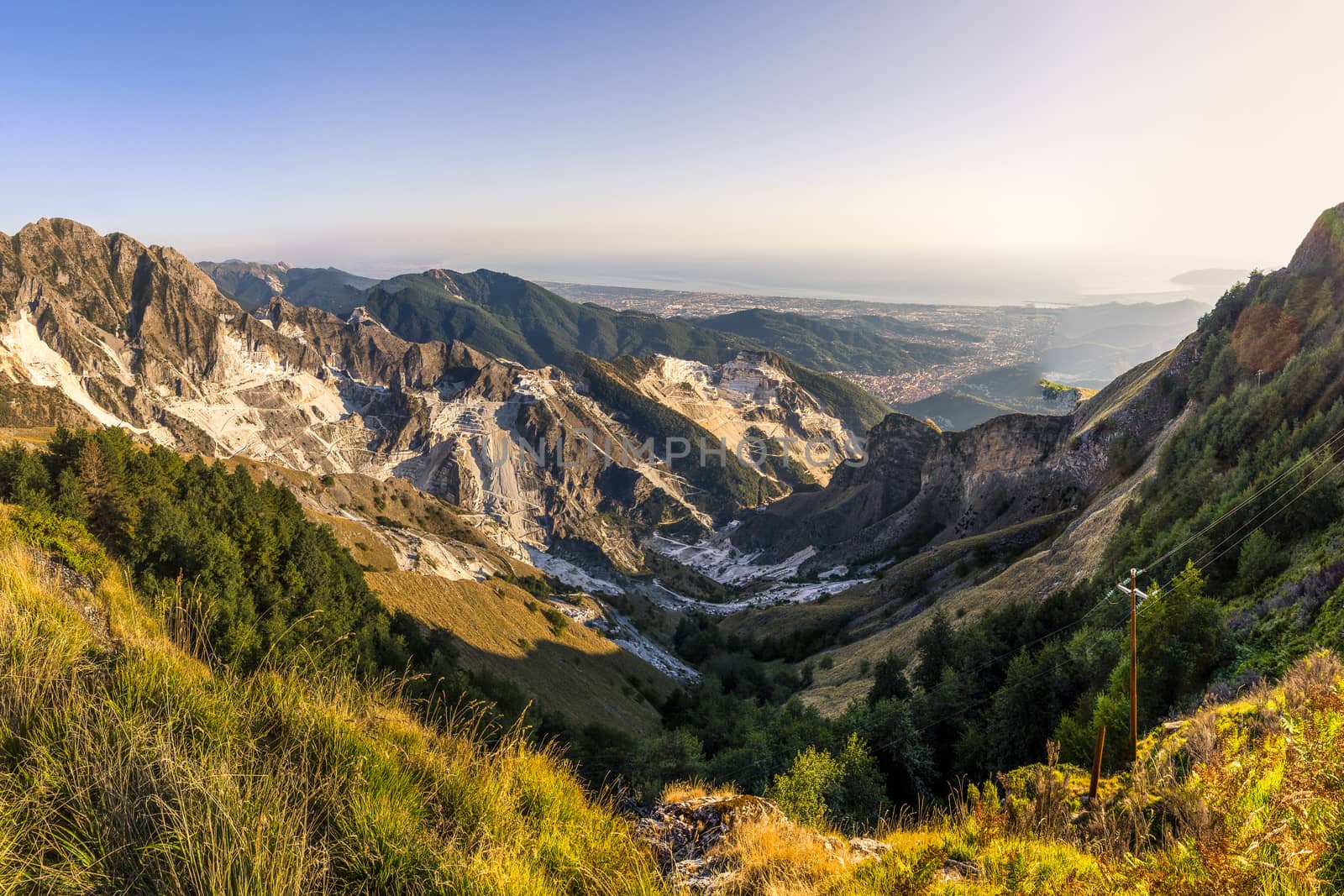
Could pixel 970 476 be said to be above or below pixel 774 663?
above

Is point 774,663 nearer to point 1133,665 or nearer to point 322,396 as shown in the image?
point 1133,665

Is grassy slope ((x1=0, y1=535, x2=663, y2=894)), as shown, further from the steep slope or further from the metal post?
the steep slope

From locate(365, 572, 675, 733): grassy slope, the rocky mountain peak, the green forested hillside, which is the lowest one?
locate(365, 572, 675, 733): grassy slope

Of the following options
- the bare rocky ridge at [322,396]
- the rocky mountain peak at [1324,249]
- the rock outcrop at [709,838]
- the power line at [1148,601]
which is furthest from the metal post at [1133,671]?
the bare rocky ridge at [322,396]

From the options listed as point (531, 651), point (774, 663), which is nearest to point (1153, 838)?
point (531, 651)

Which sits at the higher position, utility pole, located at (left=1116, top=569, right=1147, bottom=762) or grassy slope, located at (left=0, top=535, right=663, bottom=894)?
grassy slope, located at (left=0, top=535, right=663, bottom=894)

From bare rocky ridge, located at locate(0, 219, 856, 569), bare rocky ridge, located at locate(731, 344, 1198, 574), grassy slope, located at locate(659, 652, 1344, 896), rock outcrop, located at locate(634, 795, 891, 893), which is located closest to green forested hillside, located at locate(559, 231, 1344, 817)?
grassy slope, located at locate(659, 652, 1344, 896)

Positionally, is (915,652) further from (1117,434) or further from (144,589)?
(144,589)

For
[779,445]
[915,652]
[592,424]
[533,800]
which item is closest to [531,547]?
[592,424]
